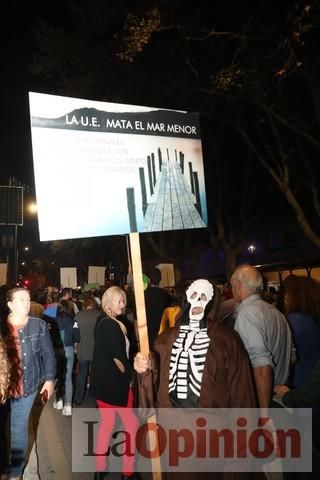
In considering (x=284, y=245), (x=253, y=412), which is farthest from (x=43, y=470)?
(x=284, y=245)

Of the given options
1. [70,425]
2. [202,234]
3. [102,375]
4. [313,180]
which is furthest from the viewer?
[202,234]

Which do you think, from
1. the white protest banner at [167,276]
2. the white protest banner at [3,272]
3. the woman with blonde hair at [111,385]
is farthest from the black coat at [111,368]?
the white protest banner at [167,276]

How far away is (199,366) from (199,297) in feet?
1.61

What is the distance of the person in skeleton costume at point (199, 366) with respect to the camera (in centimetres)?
339

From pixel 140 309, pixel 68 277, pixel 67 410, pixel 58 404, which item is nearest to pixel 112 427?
pixel 140 309

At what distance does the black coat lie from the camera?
4867mm

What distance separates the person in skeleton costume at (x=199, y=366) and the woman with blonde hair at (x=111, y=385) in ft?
3.35

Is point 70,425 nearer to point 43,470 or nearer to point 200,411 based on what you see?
point 43,470

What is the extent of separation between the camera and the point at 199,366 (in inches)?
137

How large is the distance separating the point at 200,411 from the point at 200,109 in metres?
14.1

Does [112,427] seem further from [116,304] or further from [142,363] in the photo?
[142,363]

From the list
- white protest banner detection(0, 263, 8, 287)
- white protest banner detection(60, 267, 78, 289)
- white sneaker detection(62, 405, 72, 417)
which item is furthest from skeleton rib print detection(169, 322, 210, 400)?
white protest banner detection(60, 267, 78, 289)

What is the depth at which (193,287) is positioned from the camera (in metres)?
3.74

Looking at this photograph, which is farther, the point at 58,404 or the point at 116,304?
the point at 58,404
